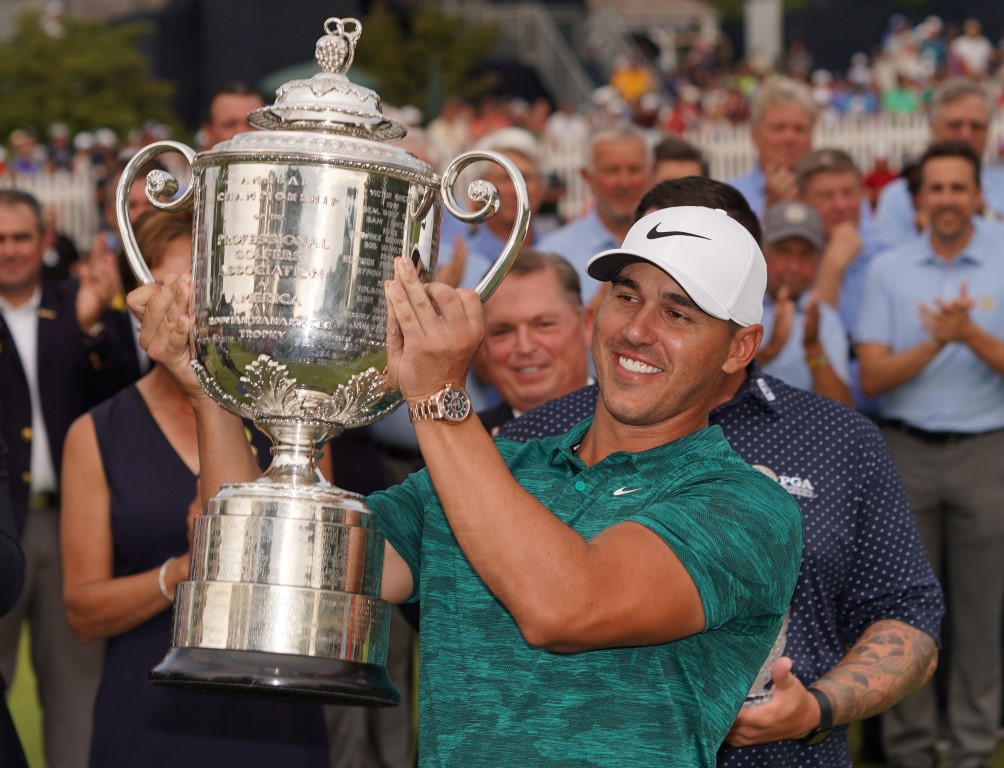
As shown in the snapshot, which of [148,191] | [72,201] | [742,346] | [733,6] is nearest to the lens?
[148,191]

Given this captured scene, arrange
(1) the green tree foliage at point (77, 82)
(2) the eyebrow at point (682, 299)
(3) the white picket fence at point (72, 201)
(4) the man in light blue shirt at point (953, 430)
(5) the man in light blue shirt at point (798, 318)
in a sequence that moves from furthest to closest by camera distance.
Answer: (1) the green tree foliage at point (77, 82) < (3) the white picket fence at point (72, 201) < (4) the man in light blue shirt at point (953, 430) < (5) the man in light blue shirt at point (798, 318) < (2) the eyebrow at point (682, 299)

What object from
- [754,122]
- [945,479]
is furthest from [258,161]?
[754,122]

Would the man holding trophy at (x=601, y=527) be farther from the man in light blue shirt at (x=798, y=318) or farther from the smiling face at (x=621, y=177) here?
the smiling face at (x=621, y=177)

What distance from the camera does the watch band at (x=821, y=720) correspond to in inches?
129

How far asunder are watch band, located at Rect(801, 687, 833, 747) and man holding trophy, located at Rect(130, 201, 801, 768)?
58cm

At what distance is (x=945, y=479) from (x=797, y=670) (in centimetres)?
317

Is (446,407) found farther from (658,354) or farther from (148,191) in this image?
(148,191)

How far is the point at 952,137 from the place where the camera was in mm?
7762

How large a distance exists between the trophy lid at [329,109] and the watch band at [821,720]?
4.81ft

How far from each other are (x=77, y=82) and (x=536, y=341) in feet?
86.3

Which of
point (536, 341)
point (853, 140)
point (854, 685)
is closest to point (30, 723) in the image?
point (536, 341)

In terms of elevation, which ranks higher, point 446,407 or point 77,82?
point 77,82

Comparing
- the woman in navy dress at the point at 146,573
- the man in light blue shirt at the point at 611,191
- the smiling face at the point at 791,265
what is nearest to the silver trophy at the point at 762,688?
the woman in navy dress at the point at 146,573

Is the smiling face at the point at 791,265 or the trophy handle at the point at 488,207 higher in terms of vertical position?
the smiling face at the point at 791,265
